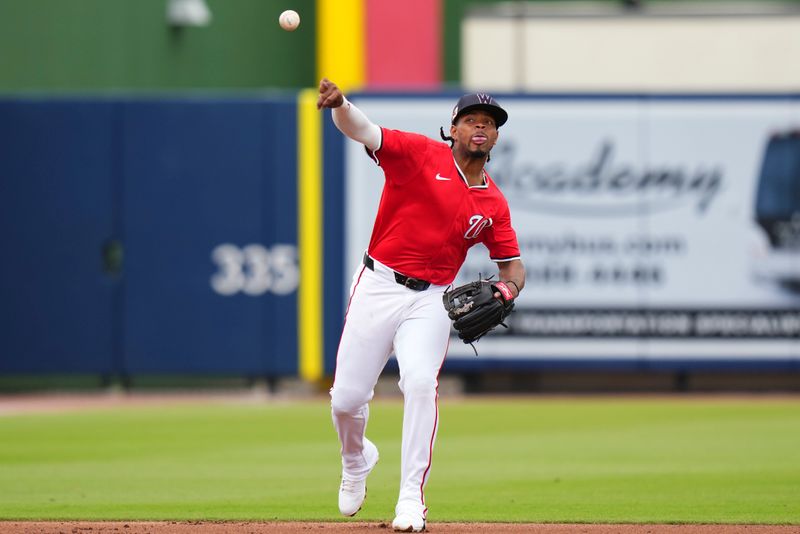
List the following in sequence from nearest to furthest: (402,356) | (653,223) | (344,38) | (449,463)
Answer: (402,356) < (449,463) < (653,223) < (344,38)

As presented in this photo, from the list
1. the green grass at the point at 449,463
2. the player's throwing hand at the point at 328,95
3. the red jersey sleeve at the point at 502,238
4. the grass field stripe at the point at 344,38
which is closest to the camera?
the player's throwing hand at the point at 328,95

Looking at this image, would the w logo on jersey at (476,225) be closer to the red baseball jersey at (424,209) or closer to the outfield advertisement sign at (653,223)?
the red baseball jersey at (424,209)

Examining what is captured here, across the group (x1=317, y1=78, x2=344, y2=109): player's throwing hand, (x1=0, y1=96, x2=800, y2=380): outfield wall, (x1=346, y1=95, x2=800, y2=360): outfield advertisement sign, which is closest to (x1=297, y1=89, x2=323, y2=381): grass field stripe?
(x1=0, y1=96, x2=800, y2=380): outfield wall

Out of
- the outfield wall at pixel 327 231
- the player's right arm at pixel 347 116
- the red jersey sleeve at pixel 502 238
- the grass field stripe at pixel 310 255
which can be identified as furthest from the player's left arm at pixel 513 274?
the grass field stripe at pixel 310 255

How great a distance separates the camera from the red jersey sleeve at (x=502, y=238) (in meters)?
6.93

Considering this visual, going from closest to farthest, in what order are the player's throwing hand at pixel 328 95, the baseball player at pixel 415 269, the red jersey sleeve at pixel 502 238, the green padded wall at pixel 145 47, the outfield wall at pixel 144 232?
the player's throwing hand at pixel 328 95 → the baseball player at pixel 415 269 → the red jersey sleeve at pixel 502 238 → the outfield wall at pixel 144 232 → the green padded wall at pixel 145 47

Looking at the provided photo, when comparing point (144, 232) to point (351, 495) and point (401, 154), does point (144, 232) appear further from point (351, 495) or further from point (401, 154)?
point (401, 154)

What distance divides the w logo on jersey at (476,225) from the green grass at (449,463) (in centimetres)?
147

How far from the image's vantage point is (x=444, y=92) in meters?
15.4

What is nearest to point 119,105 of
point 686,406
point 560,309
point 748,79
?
point 560,309

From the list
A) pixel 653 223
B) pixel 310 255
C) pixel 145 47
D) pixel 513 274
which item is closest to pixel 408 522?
pixel 513 274

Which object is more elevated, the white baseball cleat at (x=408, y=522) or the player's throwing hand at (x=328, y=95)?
the player's throwing hand at (x=328, y=95)

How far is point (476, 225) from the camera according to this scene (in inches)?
267

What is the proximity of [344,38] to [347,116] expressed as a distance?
39.2ft
